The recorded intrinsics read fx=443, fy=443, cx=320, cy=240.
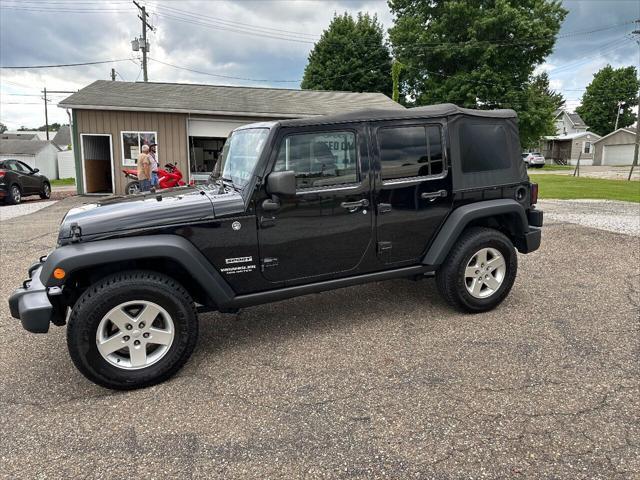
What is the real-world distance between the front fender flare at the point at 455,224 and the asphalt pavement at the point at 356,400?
0.64 meters

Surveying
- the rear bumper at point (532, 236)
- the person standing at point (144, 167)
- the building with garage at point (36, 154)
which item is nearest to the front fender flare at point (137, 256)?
the rear bumper at point (532, 236)

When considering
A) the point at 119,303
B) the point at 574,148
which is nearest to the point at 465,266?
the point at 119,303

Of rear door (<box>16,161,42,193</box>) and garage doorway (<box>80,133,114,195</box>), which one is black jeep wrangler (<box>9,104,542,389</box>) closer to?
rear door (<box>16,161,42,193</box>)

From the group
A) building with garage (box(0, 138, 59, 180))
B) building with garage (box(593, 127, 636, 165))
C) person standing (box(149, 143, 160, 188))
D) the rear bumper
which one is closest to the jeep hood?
the rear bumper

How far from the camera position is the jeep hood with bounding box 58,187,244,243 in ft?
10.1

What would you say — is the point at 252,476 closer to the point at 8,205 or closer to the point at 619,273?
the point at 619,273

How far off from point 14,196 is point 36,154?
2401 cm

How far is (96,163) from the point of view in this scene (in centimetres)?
1772

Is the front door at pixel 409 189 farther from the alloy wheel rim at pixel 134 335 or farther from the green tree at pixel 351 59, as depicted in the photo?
the green tree at pixel 351 59

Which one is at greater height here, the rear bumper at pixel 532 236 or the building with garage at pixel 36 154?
the building with garage at pixel 36 154

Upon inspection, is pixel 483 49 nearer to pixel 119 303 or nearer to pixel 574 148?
pixel 574 148

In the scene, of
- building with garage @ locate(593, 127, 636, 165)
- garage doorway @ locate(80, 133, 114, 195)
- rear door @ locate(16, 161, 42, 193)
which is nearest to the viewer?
rear door @ locate(16, 161, 42, 193)

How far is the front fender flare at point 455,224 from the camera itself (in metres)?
3.99

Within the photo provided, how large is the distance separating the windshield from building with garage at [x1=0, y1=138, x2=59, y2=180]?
36771mm
